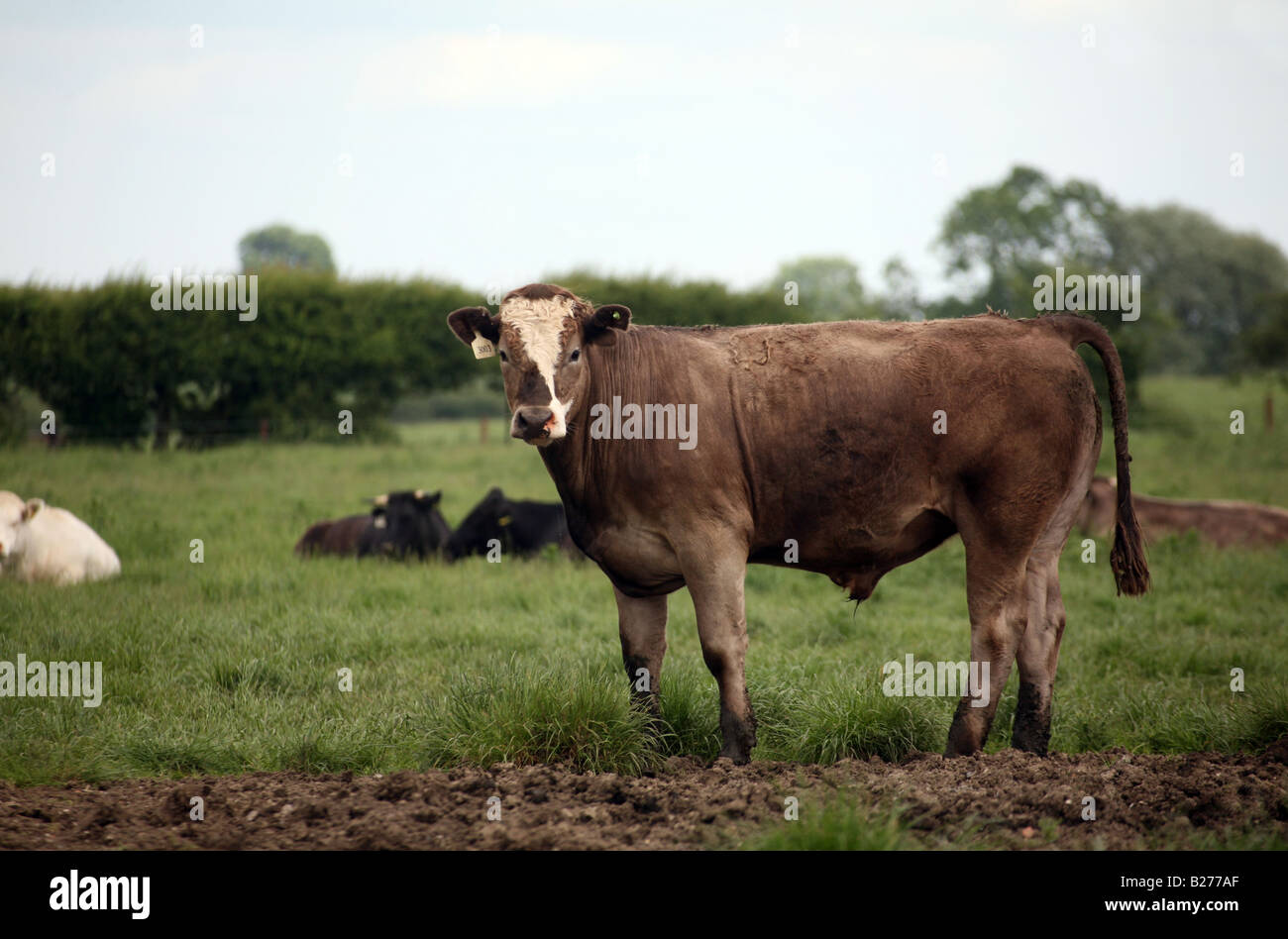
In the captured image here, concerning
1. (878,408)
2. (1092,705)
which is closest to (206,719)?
(878,408)

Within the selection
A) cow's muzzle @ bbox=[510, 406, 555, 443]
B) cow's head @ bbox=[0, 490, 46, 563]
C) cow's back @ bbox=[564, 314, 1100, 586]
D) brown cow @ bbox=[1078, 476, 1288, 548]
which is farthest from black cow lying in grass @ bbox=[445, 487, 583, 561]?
cow's muzzle @ bbox=[510, 406, 555, 443]

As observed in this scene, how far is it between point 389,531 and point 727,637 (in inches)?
309

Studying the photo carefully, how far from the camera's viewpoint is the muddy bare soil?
165 inches

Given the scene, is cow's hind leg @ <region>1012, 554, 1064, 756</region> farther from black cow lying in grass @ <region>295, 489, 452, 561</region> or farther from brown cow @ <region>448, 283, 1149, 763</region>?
black cow lying in grass @ <region>295, 489, 452, 561</region>

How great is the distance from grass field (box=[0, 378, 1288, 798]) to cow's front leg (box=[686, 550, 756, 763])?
0.35 meters

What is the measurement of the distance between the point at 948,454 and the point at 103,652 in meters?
5.59

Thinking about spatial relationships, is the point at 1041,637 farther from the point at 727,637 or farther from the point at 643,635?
the point at 643,635

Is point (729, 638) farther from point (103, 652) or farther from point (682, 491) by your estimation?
point (103, 652)

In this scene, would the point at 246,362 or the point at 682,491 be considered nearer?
the point at 682,491

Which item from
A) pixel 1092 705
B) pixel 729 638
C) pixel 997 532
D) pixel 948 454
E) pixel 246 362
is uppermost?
pixel 246 362

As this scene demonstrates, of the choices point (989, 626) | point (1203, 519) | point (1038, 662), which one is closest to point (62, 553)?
point (989, 626)

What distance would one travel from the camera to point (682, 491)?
552 centimetres

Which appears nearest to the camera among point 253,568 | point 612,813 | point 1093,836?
point 1093,836

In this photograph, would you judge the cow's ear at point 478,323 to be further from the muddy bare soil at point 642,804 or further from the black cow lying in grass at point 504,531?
the black cow lying in grass at point 504,531
